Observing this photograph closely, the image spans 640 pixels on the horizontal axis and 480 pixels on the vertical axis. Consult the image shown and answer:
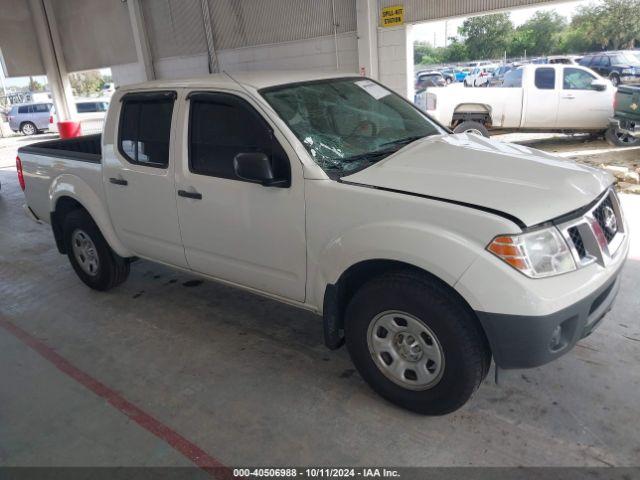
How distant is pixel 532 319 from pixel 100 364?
2836 millimetres

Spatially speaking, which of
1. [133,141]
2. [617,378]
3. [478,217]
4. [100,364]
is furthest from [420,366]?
[133,141]

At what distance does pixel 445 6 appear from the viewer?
28.3 feet

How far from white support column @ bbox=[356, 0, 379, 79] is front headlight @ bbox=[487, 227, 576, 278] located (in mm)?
8023

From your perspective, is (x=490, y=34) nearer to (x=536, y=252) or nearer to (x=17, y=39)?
(x=17, y=39)

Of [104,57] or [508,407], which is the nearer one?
[508,407]

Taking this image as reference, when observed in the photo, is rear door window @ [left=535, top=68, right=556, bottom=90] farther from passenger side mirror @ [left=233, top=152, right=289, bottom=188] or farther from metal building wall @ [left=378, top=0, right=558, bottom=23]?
passenger side mirror @ [left=233, top=152, right=289, bottom=188]

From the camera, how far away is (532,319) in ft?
7.27

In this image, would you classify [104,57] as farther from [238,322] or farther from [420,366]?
[420,366]

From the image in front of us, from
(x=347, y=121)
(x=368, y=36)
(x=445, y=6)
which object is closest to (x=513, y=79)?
(x=445, y=6)

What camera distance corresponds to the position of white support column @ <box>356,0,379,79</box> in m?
9.28

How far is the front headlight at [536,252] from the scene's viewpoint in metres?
2.22

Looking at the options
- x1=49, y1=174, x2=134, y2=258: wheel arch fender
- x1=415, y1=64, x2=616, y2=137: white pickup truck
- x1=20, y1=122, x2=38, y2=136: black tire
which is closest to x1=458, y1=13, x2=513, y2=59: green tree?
x1=20, y1=122, x2=38, y2=136: black tire

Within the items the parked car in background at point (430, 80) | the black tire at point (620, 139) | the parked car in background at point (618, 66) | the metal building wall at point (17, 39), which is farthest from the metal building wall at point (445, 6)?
the parked car in background at point (618, 66)

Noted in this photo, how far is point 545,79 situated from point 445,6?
3096mm
